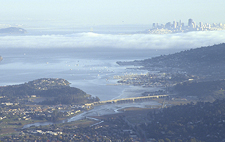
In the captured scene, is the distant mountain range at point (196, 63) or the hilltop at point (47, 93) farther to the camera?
the distant mountain range at point (196, 63)

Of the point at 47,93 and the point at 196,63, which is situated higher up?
the point at 196,63

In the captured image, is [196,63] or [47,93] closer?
[47,93]

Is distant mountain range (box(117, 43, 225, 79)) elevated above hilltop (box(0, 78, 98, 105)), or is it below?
above

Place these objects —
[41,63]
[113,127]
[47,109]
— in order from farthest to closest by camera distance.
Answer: [41,63], [47,109], [113,127]

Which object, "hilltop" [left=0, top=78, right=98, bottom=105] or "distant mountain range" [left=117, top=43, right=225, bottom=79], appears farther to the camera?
"distant mountain range" [left=117, top=43, right=225, bottom=79]

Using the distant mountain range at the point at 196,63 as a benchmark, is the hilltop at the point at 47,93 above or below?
below

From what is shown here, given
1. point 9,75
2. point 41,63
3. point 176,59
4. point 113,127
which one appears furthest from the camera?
point 41,63

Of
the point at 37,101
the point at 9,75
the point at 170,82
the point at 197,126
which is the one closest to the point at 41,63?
the point at 9,75

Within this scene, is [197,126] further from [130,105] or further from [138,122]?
[130,105]
